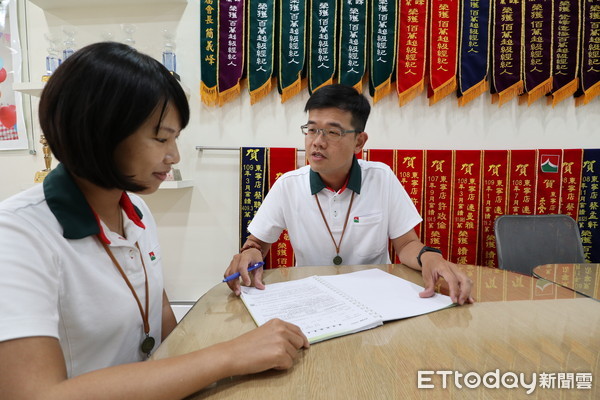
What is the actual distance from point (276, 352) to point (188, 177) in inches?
79.8

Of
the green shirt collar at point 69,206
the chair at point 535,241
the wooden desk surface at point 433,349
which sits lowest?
the chair at point 535,241

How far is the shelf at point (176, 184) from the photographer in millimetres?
2135

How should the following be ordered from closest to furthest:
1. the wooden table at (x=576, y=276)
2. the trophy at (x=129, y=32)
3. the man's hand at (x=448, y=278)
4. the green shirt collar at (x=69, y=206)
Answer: the green shirt collar at (x=69, y=206)
the man's hand at (x=448, y=278)
the wooden table at (x=576, y=276)
the trophy at (x=129, y=32)

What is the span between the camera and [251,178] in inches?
89.7

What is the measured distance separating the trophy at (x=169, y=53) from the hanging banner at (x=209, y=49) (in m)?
0.17

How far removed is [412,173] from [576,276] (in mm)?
1136

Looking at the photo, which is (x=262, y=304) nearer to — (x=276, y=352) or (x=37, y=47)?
(x=276, y=352)

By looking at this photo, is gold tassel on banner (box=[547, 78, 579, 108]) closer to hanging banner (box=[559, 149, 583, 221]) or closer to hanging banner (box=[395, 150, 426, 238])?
hanging banner (box=[559, 149, 583, 221])

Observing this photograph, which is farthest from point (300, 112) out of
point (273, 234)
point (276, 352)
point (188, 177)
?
point (276, 352)

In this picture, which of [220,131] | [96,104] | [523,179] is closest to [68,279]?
[96,104]

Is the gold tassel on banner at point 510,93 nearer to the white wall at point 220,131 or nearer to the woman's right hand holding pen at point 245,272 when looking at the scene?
the white wall at point 220,131

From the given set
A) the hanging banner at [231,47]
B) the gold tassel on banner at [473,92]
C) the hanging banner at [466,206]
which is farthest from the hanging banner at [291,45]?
the hanging banner at [466,206]

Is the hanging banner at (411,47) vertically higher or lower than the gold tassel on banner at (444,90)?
higher

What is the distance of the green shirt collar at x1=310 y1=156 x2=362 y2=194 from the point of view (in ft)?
4.88
